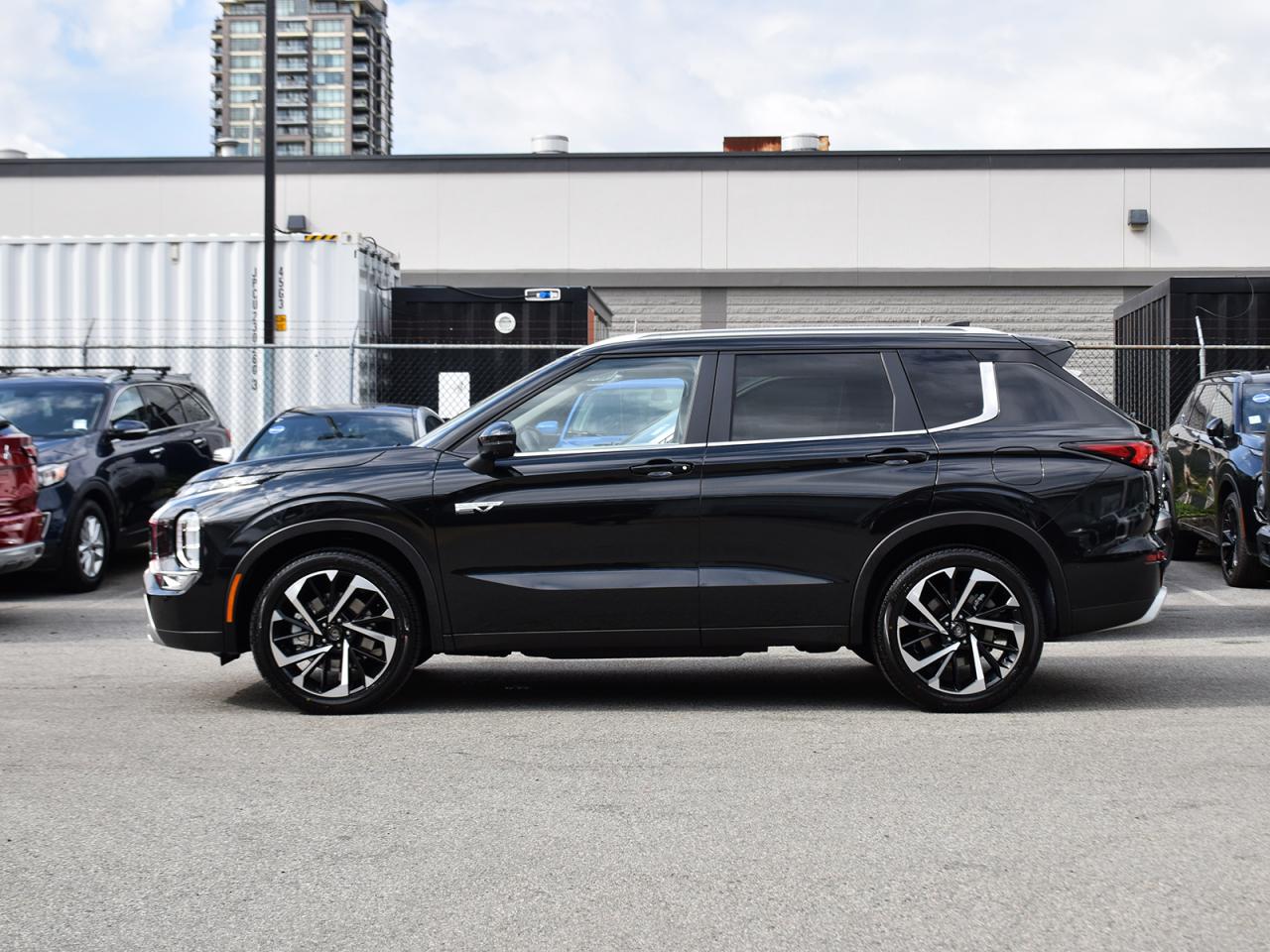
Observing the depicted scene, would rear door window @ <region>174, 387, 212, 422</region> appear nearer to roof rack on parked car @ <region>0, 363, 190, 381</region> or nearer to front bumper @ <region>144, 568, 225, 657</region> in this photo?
roof rack on parked car @ <region>0, 363, 190, 381</region>

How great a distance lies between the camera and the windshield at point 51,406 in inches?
489

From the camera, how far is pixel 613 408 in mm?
6820

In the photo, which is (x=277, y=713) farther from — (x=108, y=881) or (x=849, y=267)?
(x=849, y=267)

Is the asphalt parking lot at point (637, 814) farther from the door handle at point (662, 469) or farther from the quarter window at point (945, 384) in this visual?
the quarter window at point (945, 384)

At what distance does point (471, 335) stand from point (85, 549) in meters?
6.62

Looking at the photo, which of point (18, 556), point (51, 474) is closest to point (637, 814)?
point (18, 556)

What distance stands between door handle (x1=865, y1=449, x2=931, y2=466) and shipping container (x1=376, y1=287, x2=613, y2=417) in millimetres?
9848

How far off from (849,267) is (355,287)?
12.4 metres

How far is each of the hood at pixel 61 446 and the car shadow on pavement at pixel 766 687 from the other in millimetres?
5089

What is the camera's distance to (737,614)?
21.7 ft

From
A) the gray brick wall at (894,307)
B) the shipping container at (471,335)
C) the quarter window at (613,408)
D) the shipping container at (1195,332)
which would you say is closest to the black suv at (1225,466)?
the shipping container at (1195,332)

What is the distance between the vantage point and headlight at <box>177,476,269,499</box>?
6.75 m

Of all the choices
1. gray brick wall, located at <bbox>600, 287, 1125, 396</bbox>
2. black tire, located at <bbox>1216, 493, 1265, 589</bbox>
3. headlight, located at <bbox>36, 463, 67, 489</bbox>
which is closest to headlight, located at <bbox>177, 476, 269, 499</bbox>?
headlight, located at <bbox>36, 463, 67, 489</bbox>

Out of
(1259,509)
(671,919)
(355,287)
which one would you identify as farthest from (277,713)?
(355,287)
